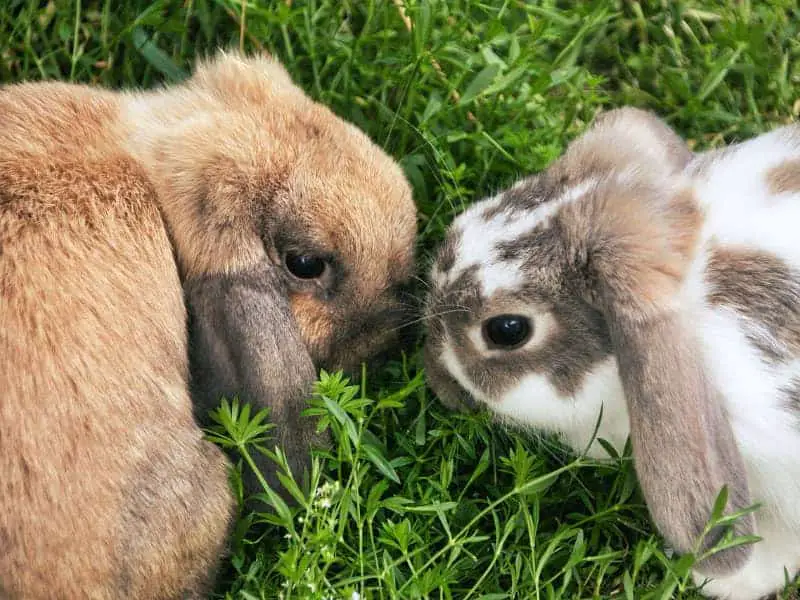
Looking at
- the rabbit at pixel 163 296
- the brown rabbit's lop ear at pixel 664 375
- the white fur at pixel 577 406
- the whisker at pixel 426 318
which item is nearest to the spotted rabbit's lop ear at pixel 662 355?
the brown rabbit's lop ear at pixel 664 375

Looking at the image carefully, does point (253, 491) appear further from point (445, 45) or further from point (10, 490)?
point (445, 45)

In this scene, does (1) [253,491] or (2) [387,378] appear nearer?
(1) [253,491]

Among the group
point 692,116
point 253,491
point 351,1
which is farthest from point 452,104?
point 253,491

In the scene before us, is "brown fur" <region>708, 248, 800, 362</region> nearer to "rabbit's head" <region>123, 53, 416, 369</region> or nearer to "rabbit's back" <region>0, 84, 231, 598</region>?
"rabbit's head" <region>123, 53, 416, 369</region>

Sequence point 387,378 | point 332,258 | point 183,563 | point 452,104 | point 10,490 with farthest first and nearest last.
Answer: point 452,104 → point 387,378 → point 332,258 → point 183,563 → point 10,490

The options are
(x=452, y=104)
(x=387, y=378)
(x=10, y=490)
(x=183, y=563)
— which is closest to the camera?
(x=10, y=490)

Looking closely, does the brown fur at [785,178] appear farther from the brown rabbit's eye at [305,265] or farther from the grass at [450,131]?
the brown rabbit's eye at [305,265]

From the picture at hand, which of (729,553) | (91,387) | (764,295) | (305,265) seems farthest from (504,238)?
(91,387)

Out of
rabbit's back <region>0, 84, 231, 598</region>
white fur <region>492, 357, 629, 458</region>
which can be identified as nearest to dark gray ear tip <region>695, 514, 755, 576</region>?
white fur <region>492, 357, 629, 458</region>
